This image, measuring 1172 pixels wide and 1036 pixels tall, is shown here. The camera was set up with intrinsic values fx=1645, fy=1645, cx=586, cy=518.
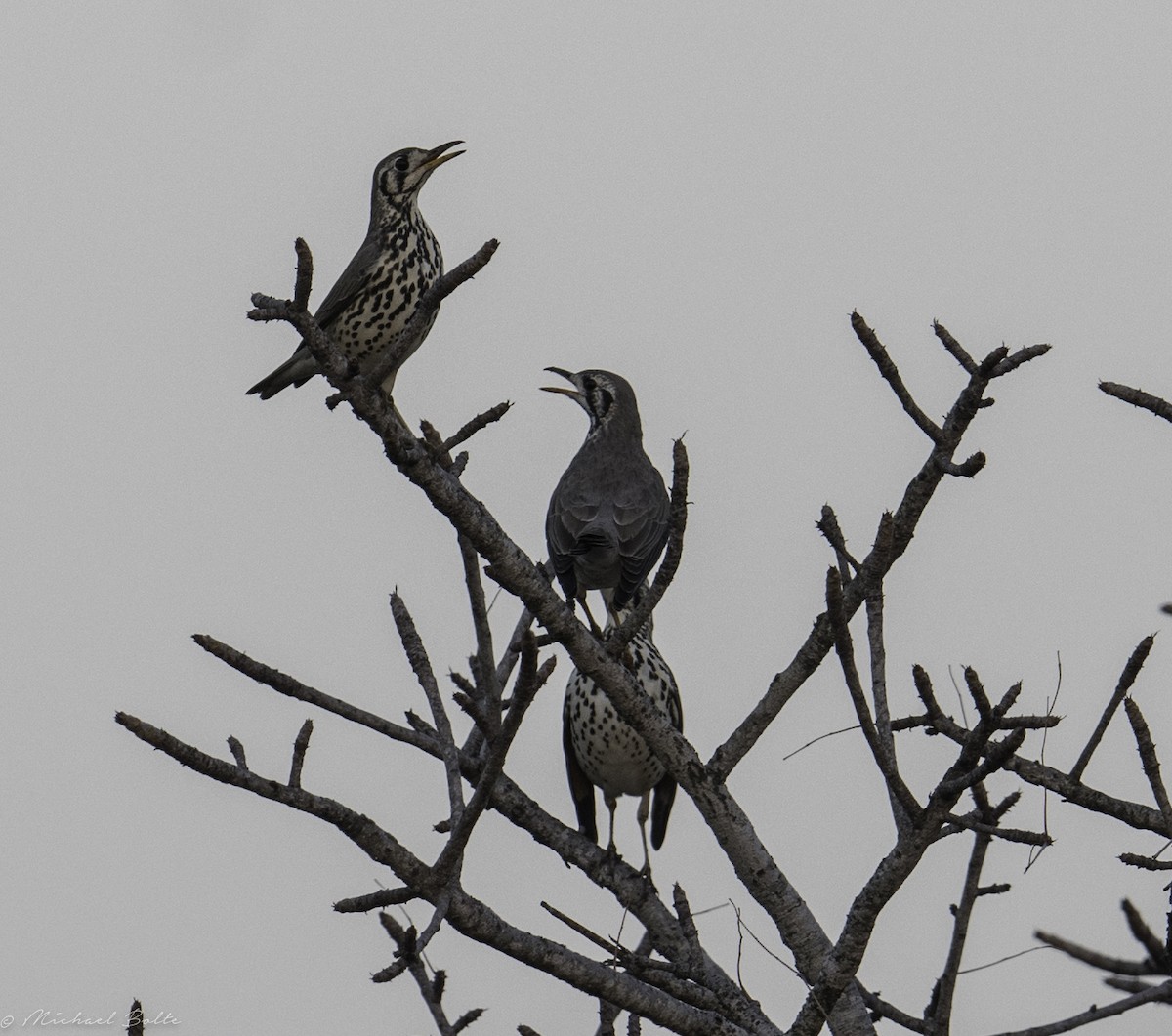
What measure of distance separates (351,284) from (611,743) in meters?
2.77

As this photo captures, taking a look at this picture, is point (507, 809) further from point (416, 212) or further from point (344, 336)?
point (416, 212)

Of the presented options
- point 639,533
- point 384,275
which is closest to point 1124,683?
point 639,533

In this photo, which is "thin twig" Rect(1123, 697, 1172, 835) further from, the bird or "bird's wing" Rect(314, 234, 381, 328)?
"bird's wing" Rect(314, 234, 381, 328)

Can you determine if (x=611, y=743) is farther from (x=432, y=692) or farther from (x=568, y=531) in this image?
(x=432, y=692)

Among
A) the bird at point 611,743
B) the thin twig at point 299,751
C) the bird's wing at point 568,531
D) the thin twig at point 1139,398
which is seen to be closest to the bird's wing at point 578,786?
the bird at point 611,743

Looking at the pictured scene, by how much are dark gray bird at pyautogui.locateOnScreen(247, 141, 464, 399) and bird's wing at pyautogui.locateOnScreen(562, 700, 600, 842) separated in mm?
2379

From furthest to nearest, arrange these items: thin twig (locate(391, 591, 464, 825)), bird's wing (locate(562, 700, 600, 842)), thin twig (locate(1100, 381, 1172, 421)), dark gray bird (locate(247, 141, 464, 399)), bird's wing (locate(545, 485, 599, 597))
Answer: bird's wing (locate(562, 700, 600, 842)) < dark gray bird (locate(247, 141, 464, 399)) < bird's wing (locate(545, 485, 599, 597)) < thin twig (locate(391, 591, 464, 825)) < thin twig (locate(1100, 381, 1172, 421))

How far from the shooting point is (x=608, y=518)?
808cm

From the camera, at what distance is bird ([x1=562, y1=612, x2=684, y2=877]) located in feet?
28.7

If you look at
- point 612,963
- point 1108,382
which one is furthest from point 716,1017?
point 1108,382

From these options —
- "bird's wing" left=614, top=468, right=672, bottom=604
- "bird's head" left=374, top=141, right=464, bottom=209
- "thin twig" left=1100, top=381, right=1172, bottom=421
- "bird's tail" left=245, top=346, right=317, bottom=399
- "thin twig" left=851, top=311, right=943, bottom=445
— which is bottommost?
"thin twig" left=1100, top=381, right=1172, bottom=421

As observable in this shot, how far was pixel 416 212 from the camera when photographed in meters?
8.63

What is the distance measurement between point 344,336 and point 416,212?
916 mm

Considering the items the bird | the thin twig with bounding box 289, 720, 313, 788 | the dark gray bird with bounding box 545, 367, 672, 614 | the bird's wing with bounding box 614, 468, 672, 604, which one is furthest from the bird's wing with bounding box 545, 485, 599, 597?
the thin twig with bounding box 289, 720, 313, 788
